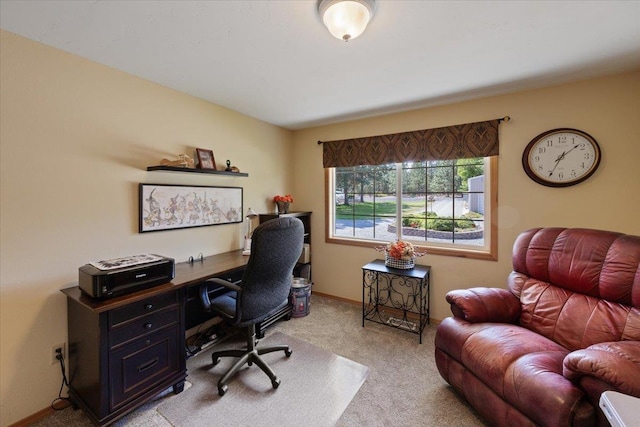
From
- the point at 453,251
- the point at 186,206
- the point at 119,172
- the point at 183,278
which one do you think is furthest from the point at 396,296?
the point at 119,172

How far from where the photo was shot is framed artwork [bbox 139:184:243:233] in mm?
2209

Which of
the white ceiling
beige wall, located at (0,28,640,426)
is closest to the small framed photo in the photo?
beige wall, located at (0,28,640,426)

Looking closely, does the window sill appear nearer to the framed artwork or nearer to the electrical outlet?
the framed artwork

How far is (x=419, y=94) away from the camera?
2574mm

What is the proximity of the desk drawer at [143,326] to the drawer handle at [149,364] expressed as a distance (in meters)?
0.19

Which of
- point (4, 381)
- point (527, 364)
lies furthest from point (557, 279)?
point (4, 381)

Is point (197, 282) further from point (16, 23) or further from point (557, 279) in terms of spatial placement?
point (557, 279)

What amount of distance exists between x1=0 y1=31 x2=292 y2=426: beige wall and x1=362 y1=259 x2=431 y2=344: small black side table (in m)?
2.20

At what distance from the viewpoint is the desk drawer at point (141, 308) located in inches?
61.2

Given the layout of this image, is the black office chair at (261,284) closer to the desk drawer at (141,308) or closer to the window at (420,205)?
the desk drawer at (141,308)

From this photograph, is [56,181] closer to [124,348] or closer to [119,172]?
[119,172]

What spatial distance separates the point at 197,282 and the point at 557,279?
106 inches

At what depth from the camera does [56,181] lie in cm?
175

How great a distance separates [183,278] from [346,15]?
203 centimetres
